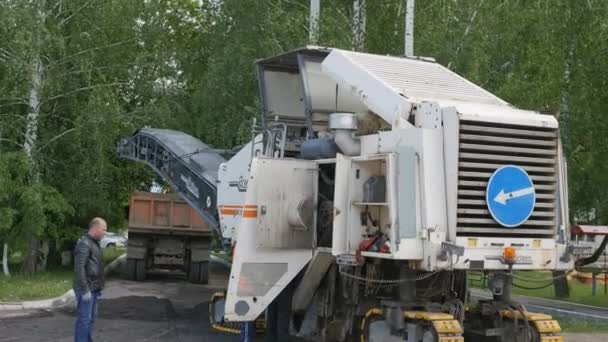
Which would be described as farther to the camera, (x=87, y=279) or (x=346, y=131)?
(x=87, y=279)

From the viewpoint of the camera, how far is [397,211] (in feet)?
26.1

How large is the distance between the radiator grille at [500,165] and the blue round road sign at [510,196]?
6cm

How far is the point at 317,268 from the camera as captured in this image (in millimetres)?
9531

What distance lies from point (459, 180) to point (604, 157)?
740 cm

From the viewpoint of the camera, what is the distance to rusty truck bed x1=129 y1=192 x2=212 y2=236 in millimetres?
20219

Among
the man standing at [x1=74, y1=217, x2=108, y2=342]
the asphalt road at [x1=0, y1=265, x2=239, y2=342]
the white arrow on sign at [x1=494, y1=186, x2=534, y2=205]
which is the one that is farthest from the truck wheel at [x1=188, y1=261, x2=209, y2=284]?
the white arrow on sign at [x1=494, y1=186, x2=534, y2=205]

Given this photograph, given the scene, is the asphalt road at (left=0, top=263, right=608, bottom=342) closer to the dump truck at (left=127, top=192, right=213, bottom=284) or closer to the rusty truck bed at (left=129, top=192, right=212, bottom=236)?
the dump truck at (left=127, top=192, right=213, bottom=284)

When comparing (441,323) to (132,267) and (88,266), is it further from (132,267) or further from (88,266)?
(132,267)


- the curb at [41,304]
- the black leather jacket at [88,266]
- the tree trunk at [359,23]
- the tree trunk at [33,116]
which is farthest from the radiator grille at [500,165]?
the tree trunk at [33,116]

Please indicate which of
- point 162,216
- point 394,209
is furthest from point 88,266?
point 162,216

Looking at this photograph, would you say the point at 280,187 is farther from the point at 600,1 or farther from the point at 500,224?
the point at 600,1

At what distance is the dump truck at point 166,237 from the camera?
2025 cm

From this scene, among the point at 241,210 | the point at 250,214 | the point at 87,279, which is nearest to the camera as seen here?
the point at 250,214

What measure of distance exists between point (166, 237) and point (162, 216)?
65 cm
